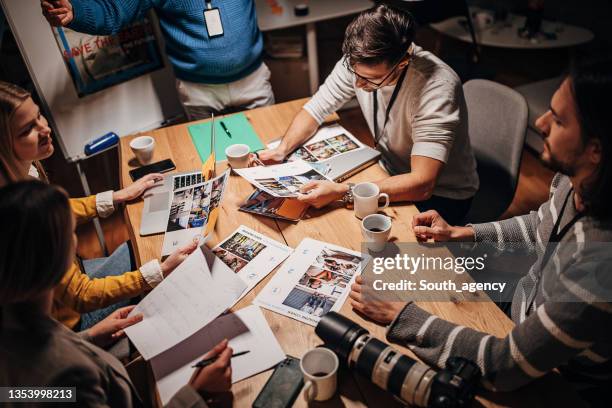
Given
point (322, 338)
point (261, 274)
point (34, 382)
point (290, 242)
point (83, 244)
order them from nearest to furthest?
point (34, 382) → point (322, 338) → point (261, 274) → point (290, 242) → point (83, 244)

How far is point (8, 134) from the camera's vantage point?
121cm

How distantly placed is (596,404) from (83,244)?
8.13ft

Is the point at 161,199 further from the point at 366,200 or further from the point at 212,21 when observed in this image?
the point at 212,21

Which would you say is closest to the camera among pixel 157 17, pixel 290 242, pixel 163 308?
pixel 163 308

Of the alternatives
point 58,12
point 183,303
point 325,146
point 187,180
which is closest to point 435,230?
point 325,146

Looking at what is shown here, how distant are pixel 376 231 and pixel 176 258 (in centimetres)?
58

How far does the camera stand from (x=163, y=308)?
112cm

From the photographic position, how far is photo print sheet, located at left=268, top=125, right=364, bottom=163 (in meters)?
1.71

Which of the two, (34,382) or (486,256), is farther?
(486,256)

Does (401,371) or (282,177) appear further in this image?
(282,177)

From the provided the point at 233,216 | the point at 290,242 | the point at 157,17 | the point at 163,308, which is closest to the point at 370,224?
the point at 290,242

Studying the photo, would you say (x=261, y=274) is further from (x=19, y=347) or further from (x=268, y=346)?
(x=19, y=347)

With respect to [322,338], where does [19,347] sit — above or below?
above

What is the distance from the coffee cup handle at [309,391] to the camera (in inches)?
35.2
